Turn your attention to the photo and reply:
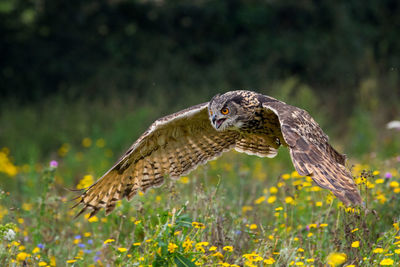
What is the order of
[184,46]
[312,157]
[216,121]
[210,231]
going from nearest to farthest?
[312,157]
[210,231]
[216,121]
[184,46]

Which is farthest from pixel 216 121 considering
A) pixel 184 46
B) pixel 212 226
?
pixel 184 46

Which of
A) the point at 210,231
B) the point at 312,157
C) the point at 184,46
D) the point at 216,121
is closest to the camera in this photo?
the point at 312,157

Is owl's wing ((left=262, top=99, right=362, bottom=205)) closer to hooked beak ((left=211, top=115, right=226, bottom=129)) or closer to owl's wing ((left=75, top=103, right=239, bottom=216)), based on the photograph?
hooked beak ((left=211, top=115, right=226, bottom=129))

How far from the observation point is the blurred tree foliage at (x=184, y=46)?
13094 mm

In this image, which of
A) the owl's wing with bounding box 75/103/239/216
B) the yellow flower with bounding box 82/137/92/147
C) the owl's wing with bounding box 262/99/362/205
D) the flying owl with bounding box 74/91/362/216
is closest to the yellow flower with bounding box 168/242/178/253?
the owl's wing with bounding box 262/99/362/205

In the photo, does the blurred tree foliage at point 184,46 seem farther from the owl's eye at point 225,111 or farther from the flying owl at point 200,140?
the owl's eye at point 225,111

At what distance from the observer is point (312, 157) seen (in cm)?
350

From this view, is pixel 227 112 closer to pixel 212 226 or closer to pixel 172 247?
pixel 212 226

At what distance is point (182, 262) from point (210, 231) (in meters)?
0.94

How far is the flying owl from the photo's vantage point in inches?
170

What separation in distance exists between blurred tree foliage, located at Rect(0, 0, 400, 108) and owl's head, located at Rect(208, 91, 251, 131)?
25.0ft

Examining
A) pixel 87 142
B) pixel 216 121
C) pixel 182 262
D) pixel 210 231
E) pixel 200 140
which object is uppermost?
pixel 87 142

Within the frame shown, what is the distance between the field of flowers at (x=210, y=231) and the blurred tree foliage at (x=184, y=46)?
7.68 m

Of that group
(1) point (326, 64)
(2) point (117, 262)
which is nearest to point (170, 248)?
(2) point (117, 262)
